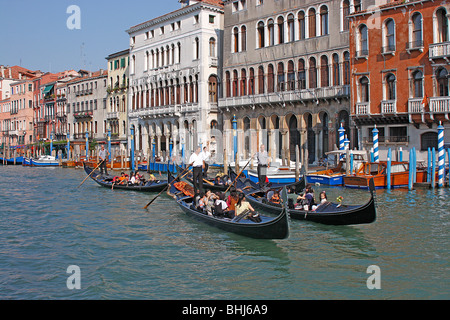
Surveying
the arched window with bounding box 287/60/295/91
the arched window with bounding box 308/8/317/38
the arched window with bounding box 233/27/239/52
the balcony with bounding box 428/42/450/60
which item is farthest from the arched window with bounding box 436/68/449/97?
the arched window with bounding box 233/27/239/52

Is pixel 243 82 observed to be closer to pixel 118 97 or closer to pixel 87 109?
pixel 118 97

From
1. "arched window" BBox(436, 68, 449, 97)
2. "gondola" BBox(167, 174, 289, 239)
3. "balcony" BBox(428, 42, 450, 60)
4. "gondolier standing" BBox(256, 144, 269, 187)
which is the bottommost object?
"gondola" BBox(167, 174, 289, 239)

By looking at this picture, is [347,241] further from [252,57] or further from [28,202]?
[252,57]

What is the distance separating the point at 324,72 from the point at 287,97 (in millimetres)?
2283

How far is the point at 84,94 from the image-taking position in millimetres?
42562

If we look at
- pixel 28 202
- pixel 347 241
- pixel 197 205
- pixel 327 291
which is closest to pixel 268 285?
pixel 327 291

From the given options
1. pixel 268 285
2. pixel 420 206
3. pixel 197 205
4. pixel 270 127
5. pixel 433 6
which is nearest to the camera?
pixel 268 285

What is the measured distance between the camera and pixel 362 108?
20453 mm

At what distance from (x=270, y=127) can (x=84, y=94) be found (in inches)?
836

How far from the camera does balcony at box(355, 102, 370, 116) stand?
Result: 66.7ft

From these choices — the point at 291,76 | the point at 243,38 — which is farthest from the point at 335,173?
the point at 243,38

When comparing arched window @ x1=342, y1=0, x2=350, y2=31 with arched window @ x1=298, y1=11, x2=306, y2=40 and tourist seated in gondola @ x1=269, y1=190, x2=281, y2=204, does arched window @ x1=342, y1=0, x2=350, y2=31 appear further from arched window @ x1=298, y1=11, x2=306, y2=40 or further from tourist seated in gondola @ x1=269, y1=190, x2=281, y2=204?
tourist seated in gondola @ x1=269, y1=190, x2=281, y2=204

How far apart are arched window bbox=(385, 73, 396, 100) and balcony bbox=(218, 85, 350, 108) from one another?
7.88 ft
